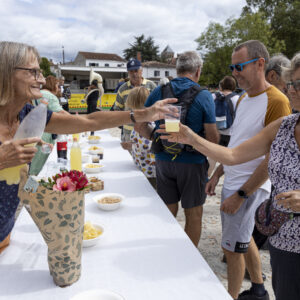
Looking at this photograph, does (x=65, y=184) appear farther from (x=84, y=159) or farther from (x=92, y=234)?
(x=84, y=159)

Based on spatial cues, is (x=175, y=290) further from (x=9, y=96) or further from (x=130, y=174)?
(x=130, y=174)

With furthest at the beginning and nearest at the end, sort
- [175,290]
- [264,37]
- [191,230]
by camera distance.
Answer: [264,37], [191,230], [175,290]

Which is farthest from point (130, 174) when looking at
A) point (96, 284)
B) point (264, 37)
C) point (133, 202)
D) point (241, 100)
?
point (264, 37)

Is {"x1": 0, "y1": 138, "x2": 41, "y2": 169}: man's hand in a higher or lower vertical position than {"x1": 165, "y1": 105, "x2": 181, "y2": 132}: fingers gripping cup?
lower

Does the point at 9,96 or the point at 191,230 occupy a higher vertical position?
the point at 9,96

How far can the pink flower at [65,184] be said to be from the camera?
96cm

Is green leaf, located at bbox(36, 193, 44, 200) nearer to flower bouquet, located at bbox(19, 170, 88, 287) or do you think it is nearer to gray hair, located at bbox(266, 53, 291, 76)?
flower bouquet, located at bbox(19, 170, 88, 287)

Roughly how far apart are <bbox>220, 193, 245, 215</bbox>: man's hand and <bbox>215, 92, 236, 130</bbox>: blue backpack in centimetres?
337

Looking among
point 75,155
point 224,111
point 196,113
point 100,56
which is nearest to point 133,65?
point 224,111

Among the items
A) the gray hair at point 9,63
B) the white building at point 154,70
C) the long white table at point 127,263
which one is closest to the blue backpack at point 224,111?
the long white table at point 127,263

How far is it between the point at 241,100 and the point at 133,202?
4.33ft

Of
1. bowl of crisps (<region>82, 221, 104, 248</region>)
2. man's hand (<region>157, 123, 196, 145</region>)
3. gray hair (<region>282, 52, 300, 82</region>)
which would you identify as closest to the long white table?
bowl of crisps (<region>82, 221, 104, 248</region>)

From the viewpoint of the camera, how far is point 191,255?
135 cm

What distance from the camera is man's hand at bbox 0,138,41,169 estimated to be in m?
1.07
